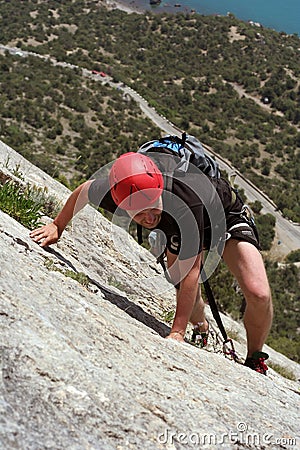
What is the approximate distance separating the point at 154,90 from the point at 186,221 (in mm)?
70497

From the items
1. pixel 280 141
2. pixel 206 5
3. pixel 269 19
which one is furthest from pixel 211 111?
pixel 269 19

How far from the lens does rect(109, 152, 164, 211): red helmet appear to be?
128 inches

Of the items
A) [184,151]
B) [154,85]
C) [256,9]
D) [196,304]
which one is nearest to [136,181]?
[184,151]

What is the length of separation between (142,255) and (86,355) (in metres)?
4.43

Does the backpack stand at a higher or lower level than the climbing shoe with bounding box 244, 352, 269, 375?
higher

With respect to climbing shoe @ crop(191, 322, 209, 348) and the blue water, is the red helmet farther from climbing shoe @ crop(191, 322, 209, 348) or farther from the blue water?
the blue water

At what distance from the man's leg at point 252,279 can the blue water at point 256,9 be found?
336 ft

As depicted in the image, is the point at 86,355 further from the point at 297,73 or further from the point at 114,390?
the point at 297,73

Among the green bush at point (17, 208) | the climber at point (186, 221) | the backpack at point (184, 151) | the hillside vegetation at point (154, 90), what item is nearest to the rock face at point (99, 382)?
the green bush at point (17, 208)

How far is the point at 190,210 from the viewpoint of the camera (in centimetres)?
346

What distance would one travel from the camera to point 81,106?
52.2 m

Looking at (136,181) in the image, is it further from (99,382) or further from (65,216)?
(99,382)

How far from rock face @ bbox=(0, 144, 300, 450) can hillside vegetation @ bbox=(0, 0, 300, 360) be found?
18.0m

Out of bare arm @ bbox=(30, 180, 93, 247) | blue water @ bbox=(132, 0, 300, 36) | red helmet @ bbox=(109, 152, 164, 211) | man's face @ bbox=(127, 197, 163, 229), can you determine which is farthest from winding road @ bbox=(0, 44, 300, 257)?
blue water @ bbox=(132, 0, 300, 36)
